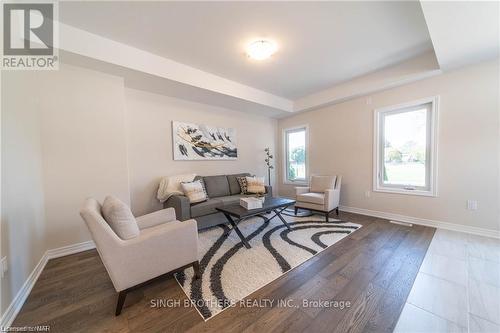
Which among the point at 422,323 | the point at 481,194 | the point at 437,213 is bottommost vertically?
the point at 422,323

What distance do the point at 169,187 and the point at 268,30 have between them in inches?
107

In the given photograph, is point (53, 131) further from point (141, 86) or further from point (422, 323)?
point (422, 323)

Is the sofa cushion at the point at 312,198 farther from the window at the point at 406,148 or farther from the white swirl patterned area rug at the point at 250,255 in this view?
the window at the point at 406,148

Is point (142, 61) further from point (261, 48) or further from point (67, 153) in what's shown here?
point (261, 48)

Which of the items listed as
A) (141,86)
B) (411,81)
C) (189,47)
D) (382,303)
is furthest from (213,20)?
(411,81)

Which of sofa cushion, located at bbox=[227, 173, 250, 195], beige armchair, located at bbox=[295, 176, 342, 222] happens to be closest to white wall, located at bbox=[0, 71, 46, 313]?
sofa cushion, located at bbox=[227, 173, 250, 195]

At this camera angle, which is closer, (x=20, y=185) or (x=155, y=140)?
(x=20, y=185)

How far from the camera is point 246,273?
1.86m

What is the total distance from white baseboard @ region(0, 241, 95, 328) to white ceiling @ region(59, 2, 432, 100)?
8.59 ft

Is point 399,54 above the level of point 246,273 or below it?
above

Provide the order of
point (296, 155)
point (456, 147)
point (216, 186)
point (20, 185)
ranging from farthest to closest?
point (296, 155) < point (216, 186) < point (456, 147) < point (20, 185)

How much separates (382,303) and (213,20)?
3.09 meters

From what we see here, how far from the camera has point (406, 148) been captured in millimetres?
3367

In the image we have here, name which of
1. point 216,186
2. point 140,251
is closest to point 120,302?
point 140,251
